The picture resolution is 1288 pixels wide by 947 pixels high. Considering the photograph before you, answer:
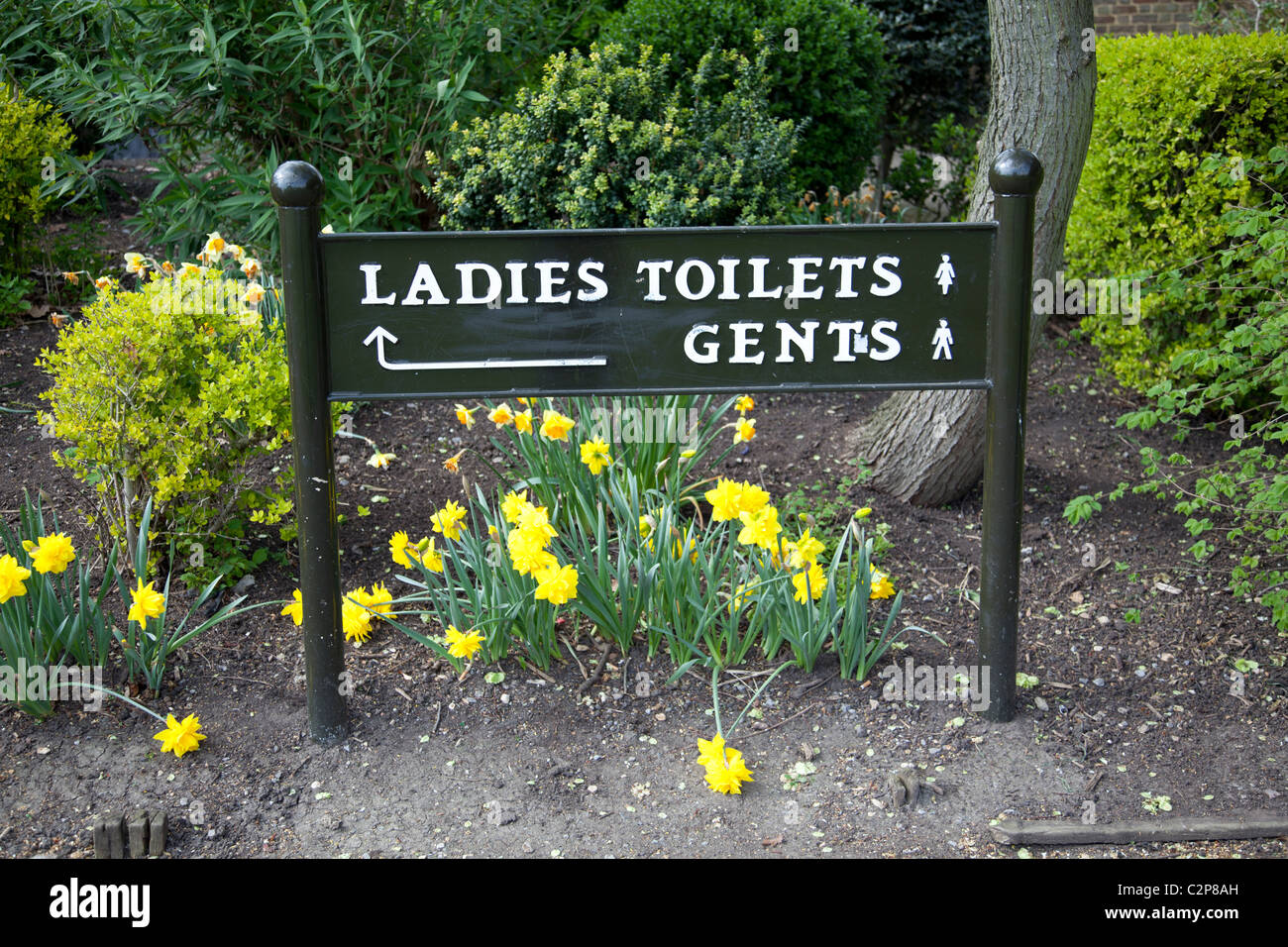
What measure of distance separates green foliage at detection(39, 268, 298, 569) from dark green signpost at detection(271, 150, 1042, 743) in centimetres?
72

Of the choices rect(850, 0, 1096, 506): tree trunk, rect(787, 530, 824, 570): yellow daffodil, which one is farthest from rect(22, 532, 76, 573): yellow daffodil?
rect(850, 0, 1096, 506): tree trunk

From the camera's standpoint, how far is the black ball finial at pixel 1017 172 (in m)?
2.55

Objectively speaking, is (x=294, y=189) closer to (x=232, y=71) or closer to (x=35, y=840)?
(x=35, y=840)

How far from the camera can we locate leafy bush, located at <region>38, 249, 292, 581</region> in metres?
3.22

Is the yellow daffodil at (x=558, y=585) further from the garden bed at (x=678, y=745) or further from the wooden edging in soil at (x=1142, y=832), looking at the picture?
the wooden edging in soil at (x=1142, y=832)

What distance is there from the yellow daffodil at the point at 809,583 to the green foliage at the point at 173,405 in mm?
1450

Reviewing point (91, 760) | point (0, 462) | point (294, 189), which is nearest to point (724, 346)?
point (294, 189)

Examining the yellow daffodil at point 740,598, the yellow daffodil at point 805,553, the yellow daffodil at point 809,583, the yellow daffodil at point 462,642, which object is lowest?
the yellow daffodil at point 462,642

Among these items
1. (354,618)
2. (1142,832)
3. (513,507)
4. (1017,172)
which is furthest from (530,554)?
(1142,832)

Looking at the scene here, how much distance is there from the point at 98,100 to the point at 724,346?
3.43 meters

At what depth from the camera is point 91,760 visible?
2.78m

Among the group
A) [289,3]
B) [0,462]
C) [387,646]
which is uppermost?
[289,3]

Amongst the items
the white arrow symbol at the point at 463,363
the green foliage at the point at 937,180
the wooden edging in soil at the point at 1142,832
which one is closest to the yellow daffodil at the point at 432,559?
the white arrow symbol at the point at 463,363

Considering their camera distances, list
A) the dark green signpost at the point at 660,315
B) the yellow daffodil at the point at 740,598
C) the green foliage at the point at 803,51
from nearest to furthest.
Result: the dark green signpost at the point at 660,315
the yellow daffodil at the point at 740,598
the green foliage at the point at 803,51
